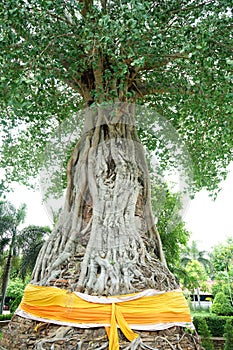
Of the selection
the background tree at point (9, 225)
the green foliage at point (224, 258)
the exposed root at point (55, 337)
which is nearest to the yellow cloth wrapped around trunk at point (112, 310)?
the exposed root at point (55, 337)

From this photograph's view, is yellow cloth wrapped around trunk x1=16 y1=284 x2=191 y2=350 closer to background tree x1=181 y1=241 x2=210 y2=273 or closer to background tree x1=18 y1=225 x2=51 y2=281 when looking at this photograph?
background tree x1=18 y1=225 x2=51 y2=281

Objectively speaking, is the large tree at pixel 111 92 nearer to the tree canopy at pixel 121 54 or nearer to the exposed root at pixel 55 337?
the tree canopy at pixel 121 54

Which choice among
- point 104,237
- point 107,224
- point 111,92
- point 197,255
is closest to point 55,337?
point 104,237

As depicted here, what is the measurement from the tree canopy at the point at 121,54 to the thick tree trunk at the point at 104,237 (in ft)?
2.34

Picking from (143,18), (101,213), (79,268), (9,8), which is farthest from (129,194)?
(9,8)

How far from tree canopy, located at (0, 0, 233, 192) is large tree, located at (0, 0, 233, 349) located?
17mm

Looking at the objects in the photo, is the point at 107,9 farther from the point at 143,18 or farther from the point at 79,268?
the point at 79,268

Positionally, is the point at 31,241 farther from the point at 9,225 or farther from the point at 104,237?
the point at 104,237

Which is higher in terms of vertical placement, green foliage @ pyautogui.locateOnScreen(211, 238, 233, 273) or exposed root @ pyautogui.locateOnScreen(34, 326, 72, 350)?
green foliage @ pyautogui.locateOnScreen(211, 238, 233, 273)

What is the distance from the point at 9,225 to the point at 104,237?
1386 cm

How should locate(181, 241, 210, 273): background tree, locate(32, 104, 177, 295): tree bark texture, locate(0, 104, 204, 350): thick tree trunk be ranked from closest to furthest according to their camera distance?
locate(0, 104, 204, 350): thick tree trunk < locate(32, 104, 177, 295): tree bark texture < locate(181, 241, 210, 273): background tree

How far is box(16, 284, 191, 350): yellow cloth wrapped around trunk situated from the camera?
3.40m

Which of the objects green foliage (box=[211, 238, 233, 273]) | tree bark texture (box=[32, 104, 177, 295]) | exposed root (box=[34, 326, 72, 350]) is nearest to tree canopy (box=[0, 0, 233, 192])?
tree bark texture (box=[32, 104, 177, 295])

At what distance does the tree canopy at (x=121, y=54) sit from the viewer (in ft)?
13.4
